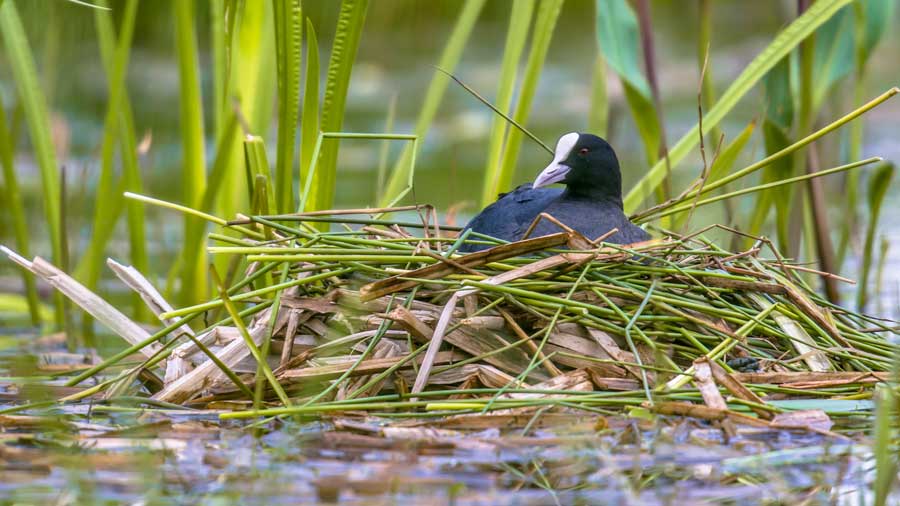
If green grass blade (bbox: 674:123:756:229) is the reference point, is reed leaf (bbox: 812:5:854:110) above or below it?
above

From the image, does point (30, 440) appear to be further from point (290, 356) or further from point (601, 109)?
point (601, 109)

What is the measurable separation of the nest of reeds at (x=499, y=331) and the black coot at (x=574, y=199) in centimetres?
32

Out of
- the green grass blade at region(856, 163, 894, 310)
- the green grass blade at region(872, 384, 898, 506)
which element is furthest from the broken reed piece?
the green grass blade at region(856, 163, 894, 310)

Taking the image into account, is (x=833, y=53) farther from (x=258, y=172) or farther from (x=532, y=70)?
(x=258, y=172)

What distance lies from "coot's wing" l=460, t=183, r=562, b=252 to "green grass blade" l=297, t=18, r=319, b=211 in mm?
532

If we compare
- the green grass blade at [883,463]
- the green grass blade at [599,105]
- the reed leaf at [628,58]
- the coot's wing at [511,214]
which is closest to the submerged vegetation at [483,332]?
the green grass blade at [883,463]

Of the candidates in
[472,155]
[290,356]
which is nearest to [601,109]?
[290,356]

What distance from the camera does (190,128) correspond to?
4.21 metres

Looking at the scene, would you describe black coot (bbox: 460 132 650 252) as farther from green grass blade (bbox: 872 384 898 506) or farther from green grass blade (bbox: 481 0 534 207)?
green grass blade (bbox: 872 384 898 506)

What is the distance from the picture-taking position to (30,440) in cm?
248

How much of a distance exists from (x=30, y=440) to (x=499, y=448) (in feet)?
3.31

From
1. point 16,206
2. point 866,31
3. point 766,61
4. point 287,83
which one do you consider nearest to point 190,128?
point 16,206

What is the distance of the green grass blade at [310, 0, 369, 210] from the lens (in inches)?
132

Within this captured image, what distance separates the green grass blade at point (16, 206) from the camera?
4.07 metres
